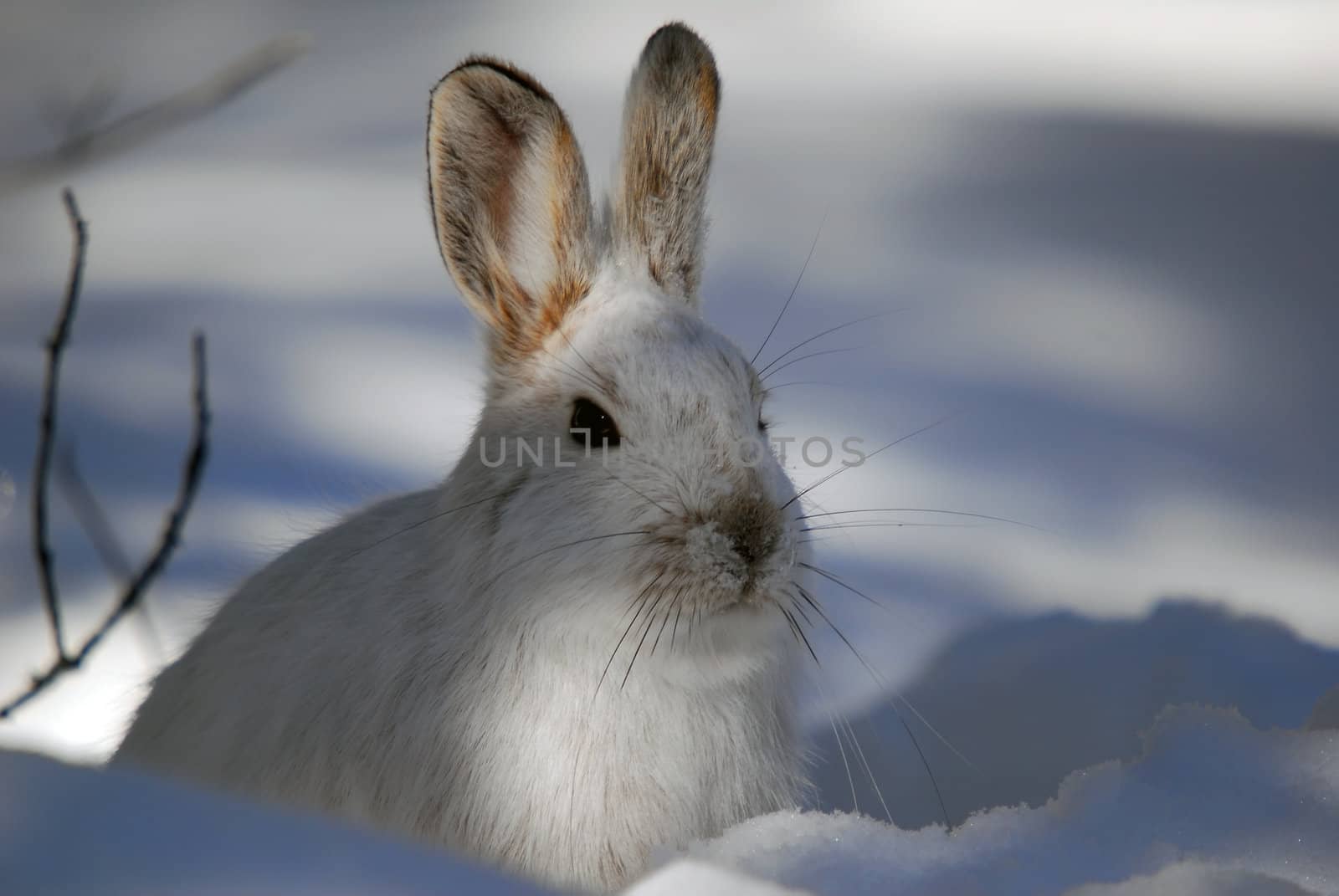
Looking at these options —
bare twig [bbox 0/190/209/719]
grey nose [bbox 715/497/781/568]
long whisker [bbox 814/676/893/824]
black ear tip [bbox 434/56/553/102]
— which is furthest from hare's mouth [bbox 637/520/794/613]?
black ear tip [bbox 434/56/553/102]

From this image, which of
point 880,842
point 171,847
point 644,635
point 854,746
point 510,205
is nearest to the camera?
point 171,847

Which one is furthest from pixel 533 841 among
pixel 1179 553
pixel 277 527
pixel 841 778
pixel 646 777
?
pixel 1179 553

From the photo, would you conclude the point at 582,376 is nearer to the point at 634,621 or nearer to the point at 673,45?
the point at 634,621

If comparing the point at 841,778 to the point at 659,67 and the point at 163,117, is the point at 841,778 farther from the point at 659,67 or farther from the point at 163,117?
the point at 163,117

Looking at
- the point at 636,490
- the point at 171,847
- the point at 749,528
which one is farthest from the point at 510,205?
the point at 171,847

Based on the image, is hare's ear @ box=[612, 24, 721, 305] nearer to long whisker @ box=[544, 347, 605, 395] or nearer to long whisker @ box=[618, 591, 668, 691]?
long whisker @ box=[544, 347, 605, 395]

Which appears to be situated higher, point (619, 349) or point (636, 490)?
point (619, 349)

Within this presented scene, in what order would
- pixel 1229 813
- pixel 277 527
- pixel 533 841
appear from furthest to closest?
pixel 277 527 → pixel 533 841 → pixel 1229 813
